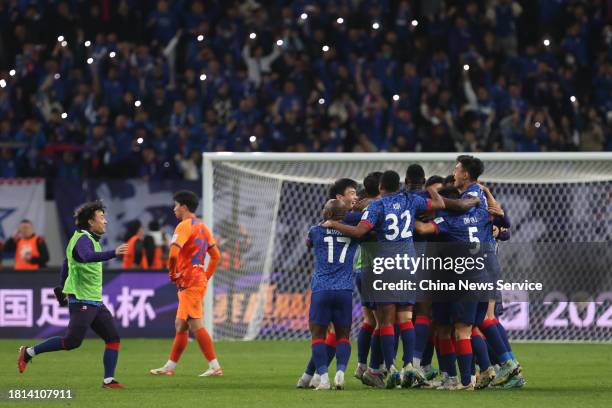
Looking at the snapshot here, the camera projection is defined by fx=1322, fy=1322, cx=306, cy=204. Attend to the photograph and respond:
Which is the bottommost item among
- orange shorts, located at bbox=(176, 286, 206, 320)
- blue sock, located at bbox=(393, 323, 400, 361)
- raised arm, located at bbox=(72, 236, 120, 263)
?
blue sock, located at bbox=(393, 323, 400, 361)

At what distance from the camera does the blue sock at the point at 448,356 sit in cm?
1220

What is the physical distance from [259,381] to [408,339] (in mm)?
1950

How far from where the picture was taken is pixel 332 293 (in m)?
11.9

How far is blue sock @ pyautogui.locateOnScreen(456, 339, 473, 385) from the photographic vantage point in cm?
1188

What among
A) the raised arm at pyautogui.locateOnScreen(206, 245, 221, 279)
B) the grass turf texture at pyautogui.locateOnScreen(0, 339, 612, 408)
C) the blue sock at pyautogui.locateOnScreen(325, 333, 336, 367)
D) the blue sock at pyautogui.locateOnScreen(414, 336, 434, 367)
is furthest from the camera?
the raised arm at pyautogui.locateOnScreen(206, 245, 221, 279)

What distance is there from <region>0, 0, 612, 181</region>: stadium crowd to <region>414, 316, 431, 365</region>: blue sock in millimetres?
10491

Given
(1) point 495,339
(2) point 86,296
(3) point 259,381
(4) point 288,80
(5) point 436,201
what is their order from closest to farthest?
(5) point 436,201
(2) point 86,296
(1) point 495,339
(3) point 259,381
(4) point 288,80

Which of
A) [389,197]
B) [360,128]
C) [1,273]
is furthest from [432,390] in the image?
[360,128]

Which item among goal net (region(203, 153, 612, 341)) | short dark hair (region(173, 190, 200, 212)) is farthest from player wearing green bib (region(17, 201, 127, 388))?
goal net (region(203, 153, 612, 341))

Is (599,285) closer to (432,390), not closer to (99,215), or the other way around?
(432,390)

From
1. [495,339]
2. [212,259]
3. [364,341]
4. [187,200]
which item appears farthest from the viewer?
[212,259]

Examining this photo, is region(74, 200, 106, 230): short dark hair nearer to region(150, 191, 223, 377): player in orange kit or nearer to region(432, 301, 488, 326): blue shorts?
region(150, 191, 223, 377): player in orange kit

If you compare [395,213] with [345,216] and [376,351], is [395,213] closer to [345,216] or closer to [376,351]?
[345,216]

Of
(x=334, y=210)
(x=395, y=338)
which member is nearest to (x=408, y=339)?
(x=395, y=338)
